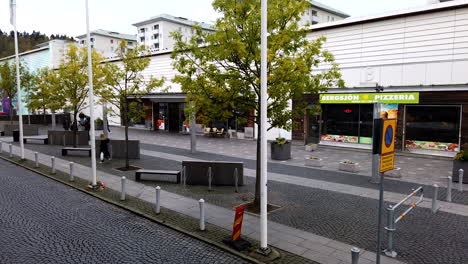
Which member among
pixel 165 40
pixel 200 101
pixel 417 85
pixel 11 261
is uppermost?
pixel 165 40

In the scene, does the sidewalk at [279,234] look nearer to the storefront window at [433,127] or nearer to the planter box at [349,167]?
the planter box at [349,167]

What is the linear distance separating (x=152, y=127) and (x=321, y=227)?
1241 inches

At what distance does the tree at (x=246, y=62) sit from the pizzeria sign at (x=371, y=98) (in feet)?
31.9

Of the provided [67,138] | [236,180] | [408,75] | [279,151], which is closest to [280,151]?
[279,151]

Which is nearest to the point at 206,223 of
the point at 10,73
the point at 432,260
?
the point at 432,260

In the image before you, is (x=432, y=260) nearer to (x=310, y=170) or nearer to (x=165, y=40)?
(x=310, y=170)

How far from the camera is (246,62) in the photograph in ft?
31.5

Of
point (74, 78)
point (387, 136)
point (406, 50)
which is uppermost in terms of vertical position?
point (406, 50)

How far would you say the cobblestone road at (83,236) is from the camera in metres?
7.35

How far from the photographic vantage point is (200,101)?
9961 mm

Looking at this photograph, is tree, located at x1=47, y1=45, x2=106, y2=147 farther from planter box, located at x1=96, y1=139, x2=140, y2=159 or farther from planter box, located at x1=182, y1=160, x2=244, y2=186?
planter box, located at x1=182, y1=160, x2=244, y2=186

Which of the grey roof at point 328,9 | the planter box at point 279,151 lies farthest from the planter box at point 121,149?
the grey roof at point 328,9

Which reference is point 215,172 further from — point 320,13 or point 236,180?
point 320,13

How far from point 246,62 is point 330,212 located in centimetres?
505
